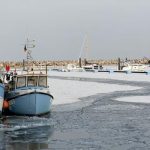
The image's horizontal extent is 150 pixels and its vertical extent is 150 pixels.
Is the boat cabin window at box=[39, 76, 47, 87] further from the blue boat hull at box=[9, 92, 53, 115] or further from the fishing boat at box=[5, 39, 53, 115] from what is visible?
the blue boat hull at box=[9, 92, 53, 115]

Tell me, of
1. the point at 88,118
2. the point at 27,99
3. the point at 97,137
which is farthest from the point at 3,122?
the point at 97,137

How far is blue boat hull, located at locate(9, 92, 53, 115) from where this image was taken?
95.6 ft

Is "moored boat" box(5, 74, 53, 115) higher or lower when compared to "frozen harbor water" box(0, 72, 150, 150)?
higher

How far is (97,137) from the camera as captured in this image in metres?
21.6

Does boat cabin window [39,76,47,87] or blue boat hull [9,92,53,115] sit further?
boat cabin window [39,76,47,87]

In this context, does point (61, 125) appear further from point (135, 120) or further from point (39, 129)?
point (135, 120)

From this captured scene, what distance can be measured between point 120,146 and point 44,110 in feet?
37.0

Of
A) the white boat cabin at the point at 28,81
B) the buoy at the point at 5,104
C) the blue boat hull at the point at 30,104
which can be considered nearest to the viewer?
the blue boat hull at the point at 30,104

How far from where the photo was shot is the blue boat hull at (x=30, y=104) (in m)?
29.1

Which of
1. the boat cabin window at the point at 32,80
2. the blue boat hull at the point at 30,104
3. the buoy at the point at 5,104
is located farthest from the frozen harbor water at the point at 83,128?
the boat cabin window at the point at 32,80

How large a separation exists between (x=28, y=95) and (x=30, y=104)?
2.04 feet

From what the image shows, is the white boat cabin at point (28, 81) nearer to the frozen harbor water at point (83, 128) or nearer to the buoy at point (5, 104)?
the buoy at point (5, 104)

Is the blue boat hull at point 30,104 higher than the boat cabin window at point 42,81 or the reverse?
the reverse

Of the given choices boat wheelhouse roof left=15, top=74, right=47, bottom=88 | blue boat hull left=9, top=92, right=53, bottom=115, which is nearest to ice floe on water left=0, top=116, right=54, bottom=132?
blue boat hull left=9, top=92, right=53, bottom=115
